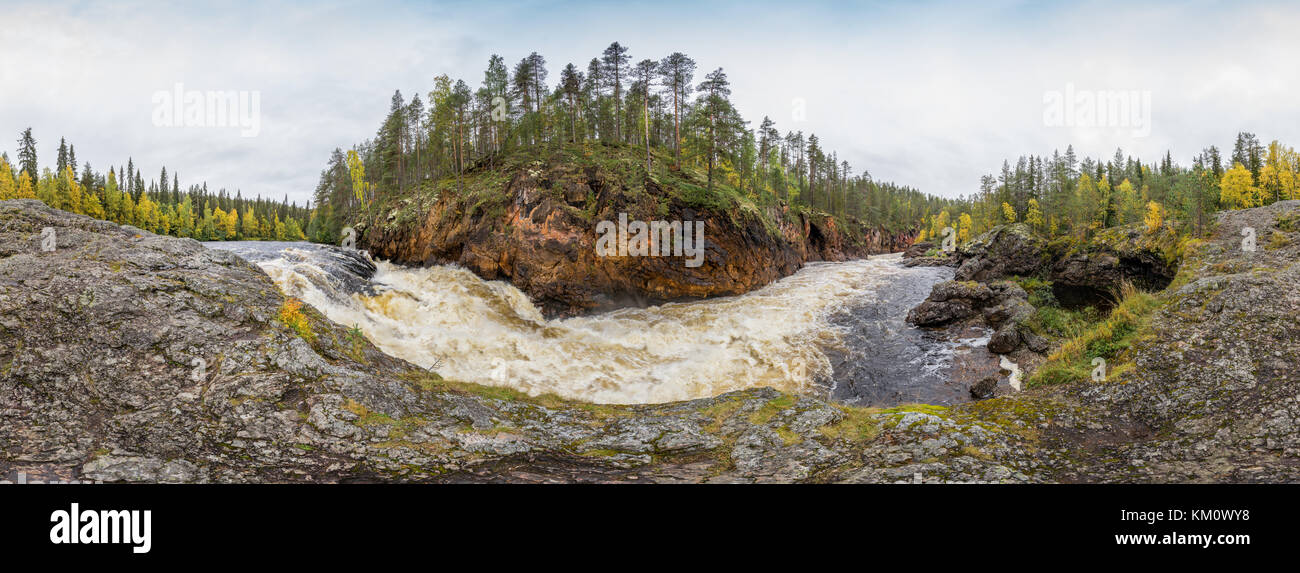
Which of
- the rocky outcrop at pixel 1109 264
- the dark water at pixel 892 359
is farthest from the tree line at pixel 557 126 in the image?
the rocky outcrop at pixel 1109 264

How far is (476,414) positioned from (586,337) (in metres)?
15.2

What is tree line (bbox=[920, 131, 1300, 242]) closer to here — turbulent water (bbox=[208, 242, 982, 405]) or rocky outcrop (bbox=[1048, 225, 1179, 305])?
rocky outcrop (bbox=[1048, 225, 1179, 305])

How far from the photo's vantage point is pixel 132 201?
8006cm

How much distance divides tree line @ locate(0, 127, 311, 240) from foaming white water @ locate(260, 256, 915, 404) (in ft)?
177

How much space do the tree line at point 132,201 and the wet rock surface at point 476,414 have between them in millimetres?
64813

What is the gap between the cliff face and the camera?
2819 centimetres

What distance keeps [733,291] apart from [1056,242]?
111 ft

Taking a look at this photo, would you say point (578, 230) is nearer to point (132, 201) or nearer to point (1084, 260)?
point (1084, 260)

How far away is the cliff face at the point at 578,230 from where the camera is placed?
92.5 feet

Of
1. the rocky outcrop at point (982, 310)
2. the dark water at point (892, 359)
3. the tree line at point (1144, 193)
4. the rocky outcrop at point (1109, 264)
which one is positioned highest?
the tree line at point (1144, 193)

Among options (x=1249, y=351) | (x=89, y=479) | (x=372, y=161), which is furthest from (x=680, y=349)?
(x=372, y=161)

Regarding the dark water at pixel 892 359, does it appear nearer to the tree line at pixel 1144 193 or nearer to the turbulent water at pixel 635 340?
the turbulent water at pixel 635 340

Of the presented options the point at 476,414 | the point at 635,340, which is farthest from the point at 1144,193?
the point at 476,414

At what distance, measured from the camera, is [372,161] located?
7481 centimetres
